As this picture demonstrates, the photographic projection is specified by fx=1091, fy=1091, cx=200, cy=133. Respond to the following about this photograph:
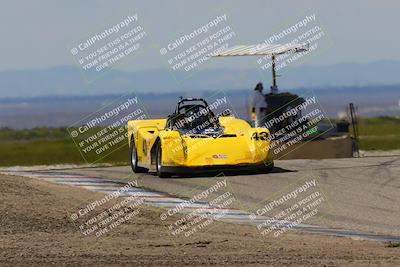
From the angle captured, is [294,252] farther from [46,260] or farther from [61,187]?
[61,187]

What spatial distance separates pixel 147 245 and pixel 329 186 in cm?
711

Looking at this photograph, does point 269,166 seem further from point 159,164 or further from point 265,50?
point 265,50

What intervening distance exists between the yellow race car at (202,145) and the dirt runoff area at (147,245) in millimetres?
4387

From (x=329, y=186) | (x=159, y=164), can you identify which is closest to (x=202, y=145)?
(x=159, y=164)

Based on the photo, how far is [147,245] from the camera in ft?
42.4

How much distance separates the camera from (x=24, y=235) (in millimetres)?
13820

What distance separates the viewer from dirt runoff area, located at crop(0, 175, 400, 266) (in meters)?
11.4

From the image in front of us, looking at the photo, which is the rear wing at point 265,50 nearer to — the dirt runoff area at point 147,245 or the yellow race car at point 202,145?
the yellow race car at point 202,145

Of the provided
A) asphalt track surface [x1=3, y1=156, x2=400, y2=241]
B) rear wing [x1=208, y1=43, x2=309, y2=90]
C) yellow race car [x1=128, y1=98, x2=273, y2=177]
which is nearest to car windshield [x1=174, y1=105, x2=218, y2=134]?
yellow race car [x1=128, y1=98, x2=273, y2=177]

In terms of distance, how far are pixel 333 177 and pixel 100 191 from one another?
15.0 ft

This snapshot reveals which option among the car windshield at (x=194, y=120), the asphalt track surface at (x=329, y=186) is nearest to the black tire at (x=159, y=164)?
the asphalt track surface at (x=329, y=186)

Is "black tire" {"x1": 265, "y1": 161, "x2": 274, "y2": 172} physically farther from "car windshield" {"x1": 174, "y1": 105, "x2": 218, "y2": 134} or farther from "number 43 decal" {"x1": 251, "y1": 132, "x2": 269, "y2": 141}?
"car windshield" {"x1": 174, "y1": 105, "x2": 218, "y2": 134}

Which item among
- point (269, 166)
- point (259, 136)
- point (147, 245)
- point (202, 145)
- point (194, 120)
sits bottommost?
point (269, 166)

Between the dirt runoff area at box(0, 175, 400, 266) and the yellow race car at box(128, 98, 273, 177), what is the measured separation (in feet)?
14.4
